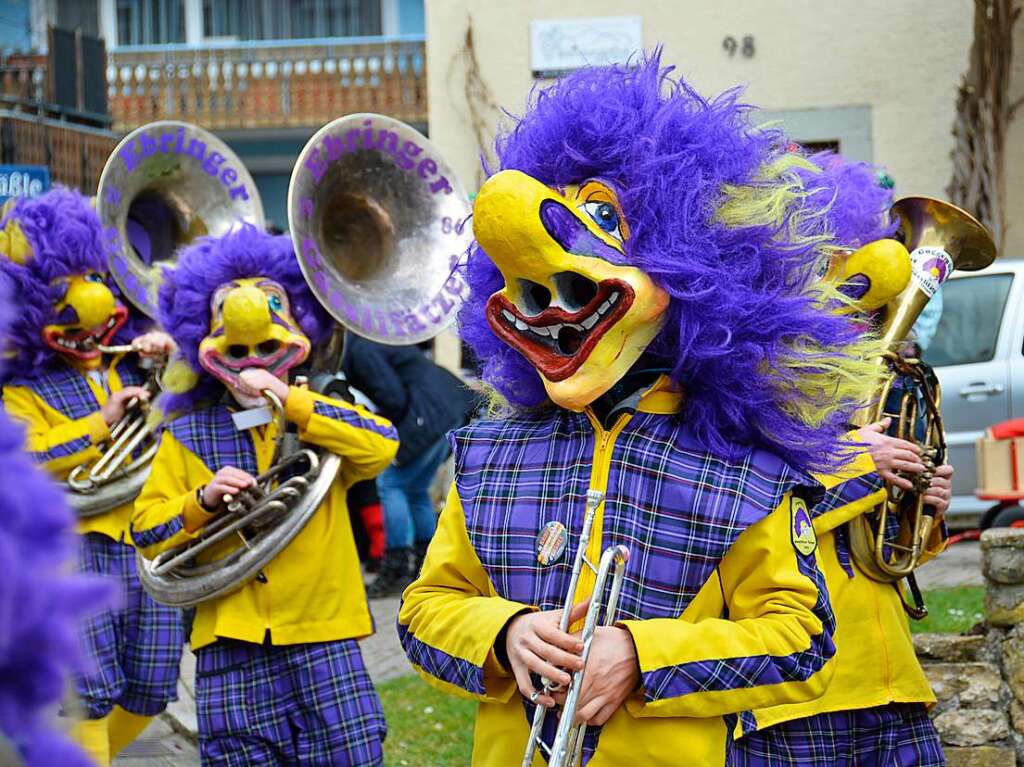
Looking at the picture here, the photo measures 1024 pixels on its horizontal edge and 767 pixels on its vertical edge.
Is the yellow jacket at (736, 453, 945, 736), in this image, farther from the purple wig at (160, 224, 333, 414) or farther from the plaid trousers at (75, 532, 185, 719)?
the plaid trousers at (75, 532, 185, 719)

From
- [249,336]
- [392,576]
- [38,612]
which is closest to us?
[38,612]

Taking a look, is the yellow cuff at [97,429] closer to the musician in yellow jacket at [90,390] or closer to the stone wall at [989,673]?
the musician in yellow jacket at [90,390]

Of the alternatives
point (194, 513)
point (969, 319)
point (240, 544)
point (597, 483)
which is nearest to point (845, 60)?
point (969, 319)

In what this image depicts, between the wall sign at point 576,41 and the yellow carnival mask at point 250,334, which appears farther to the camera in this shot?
the wall sign at point 576,41

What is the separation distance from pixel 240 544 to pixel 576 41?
8.76 meters

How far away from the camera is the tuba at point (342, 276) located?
14.0 feet

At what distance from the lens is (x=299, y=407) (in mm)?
4383

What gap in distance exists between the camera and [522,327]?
262cm

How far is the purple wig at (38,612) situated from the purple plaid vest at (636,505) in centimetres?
161

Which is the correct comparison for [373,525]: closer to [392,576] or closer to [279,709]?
[392,576]

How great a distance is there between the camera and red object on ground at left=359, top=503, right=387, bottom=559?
319 inches

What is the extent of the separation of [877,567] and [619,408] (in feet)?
4.06

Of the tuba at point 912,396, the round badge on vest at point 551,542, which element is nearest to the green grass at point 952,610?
the tuba at point 912,396

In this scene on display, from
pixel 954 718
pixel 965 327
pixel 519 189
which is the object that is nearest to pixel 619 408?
pixel 519 189
